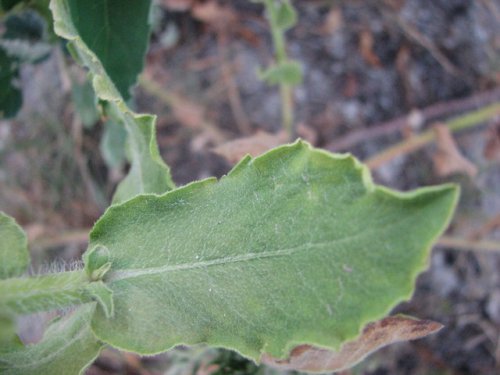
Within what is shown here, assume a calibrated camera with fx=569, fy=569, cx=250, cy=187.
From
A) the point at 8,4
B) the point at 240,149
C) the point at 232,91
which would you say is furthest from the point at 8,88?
the point at 232,91

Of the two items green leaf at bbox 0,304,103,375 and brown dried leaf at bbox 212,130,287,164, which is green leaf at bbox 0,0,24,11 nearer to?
brown dried leaf at bbox 212,130,287,164

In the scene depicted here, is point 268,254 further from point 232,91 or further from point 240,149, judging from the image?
point 232,91

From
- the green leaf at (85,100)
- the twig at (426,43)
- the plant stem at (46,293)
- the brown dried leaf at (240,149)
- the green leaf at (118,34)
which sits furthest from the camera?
the twig at (426,43)

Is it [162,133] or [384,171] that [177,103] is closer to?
[162,133]

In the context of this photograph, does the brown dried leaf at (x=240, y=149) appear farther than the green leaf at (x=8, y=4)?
Yes

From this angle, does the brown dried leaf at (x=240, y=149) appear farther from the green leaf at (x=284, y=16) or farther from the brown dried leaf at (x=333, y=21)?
the brown dried leaf at (x=333, y=21)

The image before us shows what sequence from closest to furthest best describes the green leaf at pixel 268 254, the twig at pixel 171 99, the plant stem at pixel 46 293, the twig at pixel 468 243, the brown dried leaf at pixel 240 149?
the green leaf at pixel 268 254
the plant stem at pixel 46 293
the brown dried leaf at pixel 240 149
the twig at pixel 468 243
the twig at pixel 171 99

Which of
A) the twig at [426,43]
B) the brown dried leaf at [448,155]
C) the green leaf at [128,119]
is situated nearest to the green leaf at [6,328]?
the green leaf at [128,119]
